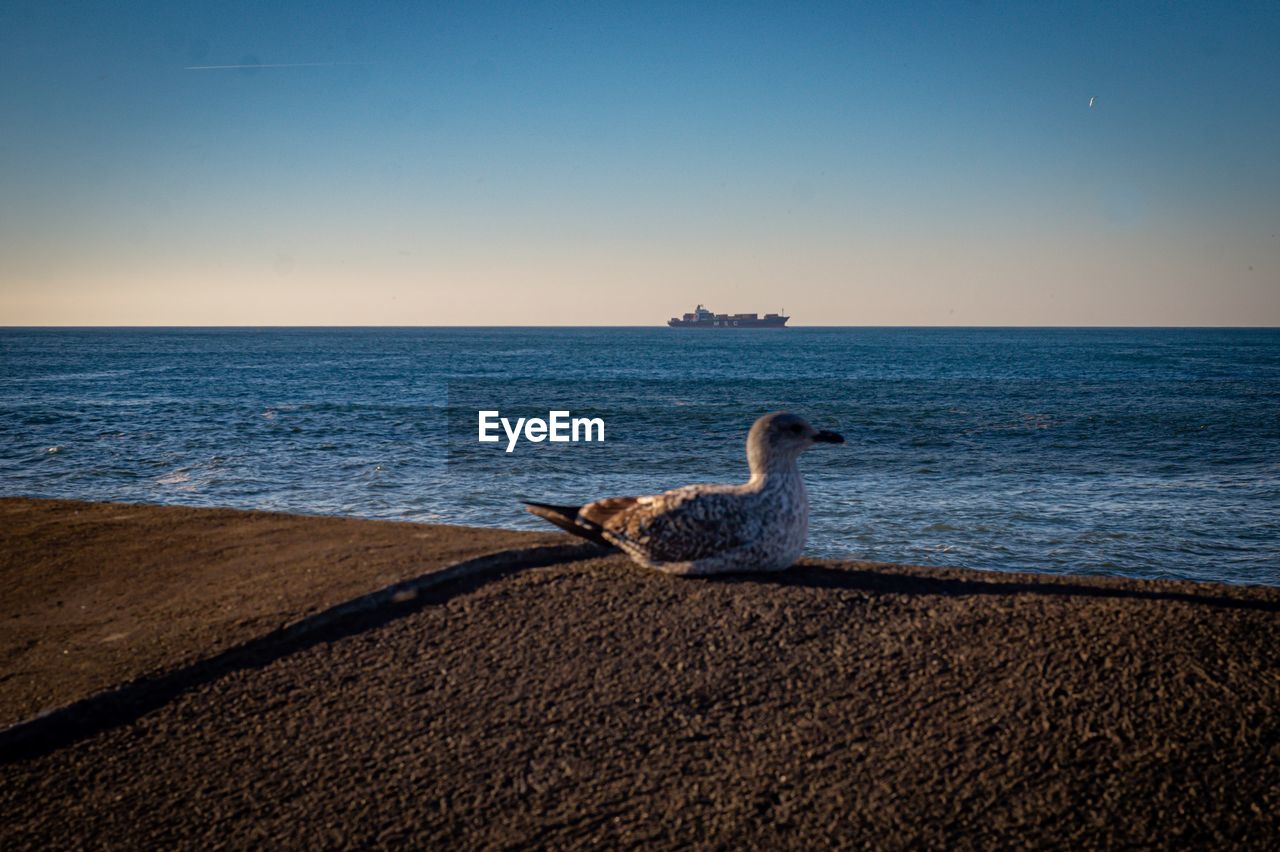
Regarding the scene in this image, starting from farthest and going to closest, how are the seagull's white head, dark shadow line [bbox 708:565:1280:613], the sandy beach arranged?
1. the seagull's white head
2. dark shadow line [bbox 708:565:1280:613]
3. the sandy beach

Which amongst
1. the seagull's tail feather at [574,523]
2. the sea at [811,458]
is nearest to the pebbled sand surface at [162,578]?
the seagull's tail feather at [574,523]

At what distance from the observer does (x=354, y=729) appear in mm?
4309

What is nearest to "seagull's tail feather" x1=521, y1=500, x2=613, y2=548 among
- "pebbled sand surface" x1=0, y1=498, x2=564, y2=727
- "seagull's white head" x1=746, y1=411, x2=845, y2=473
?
"pebbled sand surface" x1=0, y1=498, x2=564, y2=727

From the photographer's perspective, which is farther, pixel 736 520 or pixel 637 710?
pixel 736 520

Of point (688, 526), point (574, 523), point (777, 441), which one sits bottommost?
point (574, 523)

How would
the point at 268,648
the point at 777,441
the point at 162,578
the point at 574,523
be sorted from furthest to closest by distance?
the point at 162,578 < the point at 574,523 < the point at 777,441 < the point at 268,648

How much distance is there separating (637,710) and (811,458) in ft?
51.6

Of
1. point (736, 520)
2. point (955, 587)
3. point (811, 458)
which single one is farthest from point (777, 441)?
point (811, 458)

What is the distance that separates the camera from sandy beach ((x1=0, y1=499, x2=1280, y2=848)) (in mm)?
3586

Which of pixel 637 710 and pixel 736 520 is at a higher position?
pixel 736 520

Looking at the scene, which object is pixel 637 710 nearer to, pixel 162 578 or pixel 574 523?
pixel 574 523

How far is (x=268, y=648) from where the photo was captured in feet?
17.1

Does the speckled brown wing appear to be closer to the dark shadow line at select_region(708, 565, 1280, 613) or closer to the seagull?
the seagull

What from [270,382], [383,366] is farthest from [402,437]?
[383,366]
